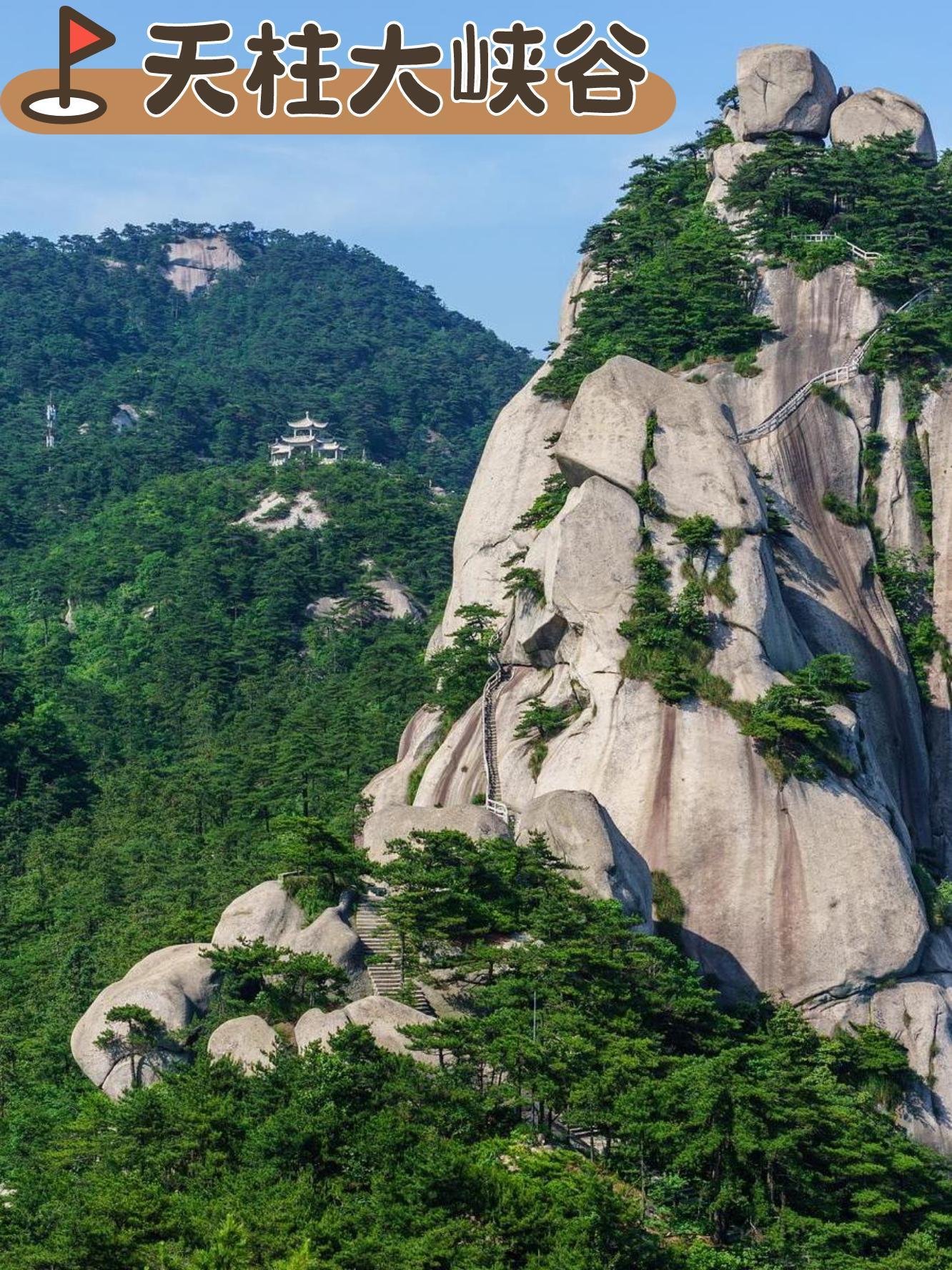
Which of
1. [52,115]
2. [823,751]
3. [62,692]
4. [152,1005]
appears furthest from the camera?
[62,692]

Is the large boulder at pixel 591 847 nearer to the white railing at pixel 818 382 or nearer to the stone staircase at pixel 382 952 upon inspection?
the stone staircase at pixel 382 952

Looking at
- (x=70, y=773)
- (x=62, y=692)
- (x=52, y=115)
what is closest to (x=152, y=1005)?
(x=52, y=115)

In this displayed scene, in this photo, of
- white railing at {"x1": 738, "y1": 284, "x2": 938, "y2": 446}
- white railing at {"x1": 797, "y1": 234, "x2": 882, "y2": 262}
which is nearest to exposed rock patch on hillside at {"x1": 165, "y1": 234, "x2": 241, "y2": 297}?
white railing at {"x1": 797, "y1": 234, "x2": 882, "y2": 262}

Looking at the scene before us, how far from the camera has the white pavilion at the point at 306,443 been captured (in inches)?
3597

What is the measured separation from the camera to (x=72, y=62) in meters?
26.4

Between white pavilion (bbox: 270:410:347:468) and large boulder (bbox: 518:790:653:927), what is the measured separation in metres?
63.5

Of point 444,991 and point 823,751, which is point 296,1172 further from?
point 823,751

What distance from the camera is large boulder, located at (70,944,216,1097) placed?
2748 centimetres

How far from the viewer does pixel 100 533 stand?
7338cm

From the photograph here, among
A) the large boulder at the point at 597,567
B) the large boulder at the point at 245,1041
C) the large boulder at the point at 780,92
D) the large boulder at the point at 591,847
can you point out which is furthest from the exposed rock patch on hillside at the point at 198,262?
the large boulder at the point at 245,1041

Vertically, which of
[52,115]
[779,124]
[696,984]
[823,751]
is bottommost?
[696,984]

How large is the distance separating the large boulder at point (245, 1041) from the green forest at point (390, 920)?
3.97 ft

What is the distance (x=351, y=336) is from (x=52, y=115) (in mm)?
98345

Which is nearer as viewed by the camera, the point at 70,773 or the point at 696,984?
the point at 696,984
